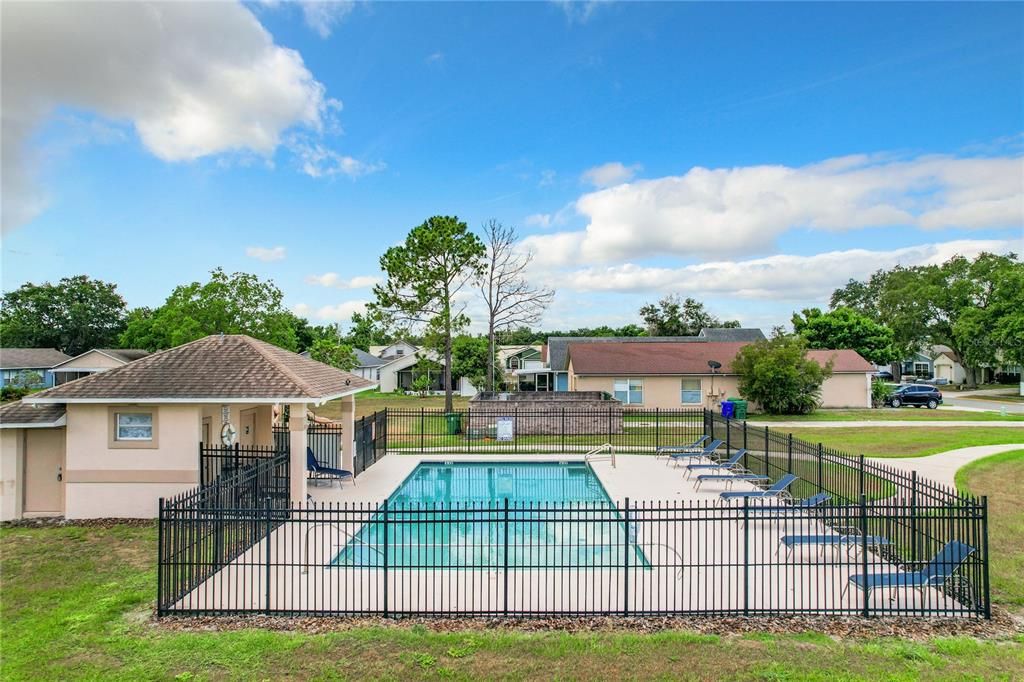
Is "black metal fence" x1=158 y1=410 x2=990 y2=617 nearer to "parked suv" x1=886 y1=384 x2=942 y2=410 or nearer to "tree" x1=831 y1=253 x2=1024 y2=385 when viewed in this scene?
"parked suv" x1=886 y1=384 x2=942 y2=410

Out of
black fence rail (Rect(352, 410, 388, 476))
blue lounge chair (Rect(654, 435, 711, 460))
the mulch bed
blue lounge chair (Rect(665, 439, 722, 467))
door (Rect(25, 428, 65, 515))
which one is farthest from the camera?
blue lounge chair (Rect(654, 435, 711, 460))

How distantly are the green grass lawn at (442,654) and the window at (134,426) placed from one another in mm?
5565

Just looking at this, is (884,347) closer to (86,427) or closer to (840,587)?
(840,587)

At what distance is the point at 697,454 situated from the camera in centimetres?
2048

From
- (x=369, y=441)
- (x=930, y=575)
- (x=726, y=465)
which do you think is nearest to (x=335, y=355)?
(x=369, y=441)

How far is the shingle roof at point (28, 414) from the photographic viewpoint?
13328 mm

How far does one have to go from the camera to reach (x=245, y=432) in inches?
707

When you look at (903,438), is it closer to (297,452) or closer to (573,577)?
(573,577)

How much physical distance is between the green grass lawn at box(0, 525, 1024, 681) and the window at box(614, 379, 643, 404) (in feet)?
100

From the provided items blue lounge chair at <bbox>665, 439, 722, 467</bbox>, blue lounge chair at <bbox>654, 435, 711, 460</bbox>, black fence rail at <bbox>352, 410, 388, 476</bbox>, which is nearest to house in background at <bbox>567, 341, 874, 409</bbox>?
blue lounge chair at <bbox>654, 435, 711, 460</bbox>

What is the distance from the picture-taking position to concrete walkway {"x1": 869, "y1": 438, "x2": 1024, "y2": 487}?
17.7m

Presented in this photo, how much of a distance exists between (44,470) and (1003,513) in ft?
72.6

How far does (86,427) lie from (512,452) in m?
13.9

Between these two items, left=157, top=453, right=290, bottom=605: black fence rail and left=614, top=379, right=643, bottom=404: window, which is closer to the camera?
left=157, top=453, right=290, bottom=605: black fence rail
